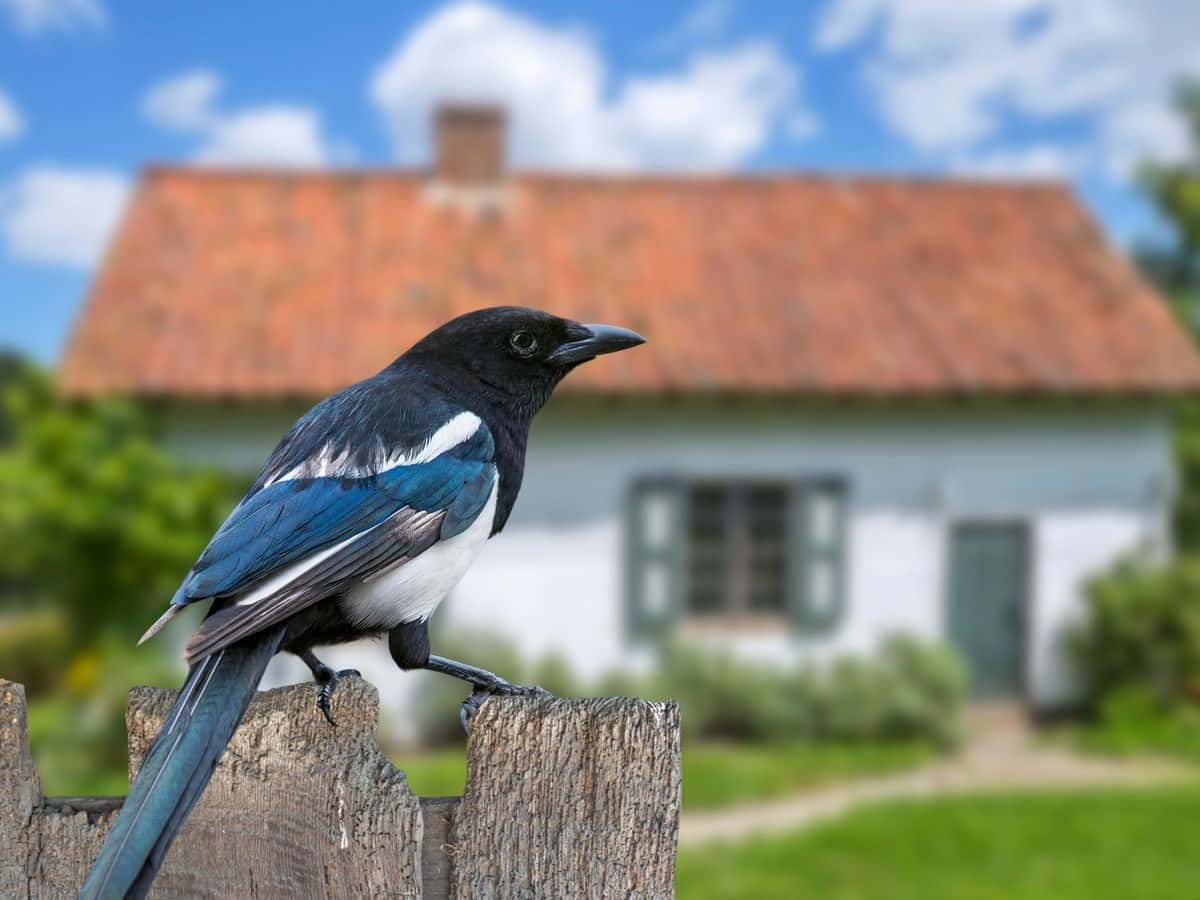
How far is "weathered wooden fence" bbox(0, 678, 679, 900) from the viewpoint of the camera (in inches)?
57.3

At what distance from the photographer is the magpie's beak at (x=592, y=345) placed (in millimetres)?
2029

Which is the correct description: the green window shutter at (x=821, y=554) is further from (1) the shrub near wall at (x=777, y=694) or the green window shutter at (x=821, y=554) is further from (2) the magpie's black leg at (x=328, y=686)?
(2) the magpie's black leg at (x=328, y=686)

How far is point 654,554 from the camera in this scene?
11.2 m

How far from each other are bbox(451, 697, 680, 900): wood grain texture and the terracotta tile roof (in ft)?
30.4

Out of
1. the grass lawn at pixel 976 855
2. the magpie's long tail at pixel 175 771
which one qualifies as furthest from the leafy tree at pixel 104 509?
the magpie's long tail at pixel 175 771

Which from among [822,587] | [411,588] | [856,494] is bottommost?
[411,588]

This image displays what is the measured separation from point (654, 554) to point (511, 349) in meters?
9.28

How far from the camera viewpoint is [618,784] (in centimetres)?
147

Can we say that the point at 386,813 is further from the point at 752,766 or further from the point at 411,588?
the point at 752,766

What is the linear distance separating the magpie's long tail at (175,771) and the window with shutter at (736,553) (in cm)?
991

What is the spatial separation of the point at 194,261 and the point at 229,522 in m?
11.7

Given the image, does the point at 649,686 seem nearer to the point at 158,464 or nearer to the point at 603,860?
the point at 158,464

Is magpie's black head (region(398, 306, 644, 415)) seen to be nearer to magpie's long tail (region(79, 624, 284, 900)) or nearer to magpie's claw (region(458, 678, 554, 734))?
magpie's claw (region(458, 678, 554, 734))

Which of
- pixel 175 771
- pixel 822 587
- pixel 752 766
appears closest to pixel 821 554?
pixel 822 587
